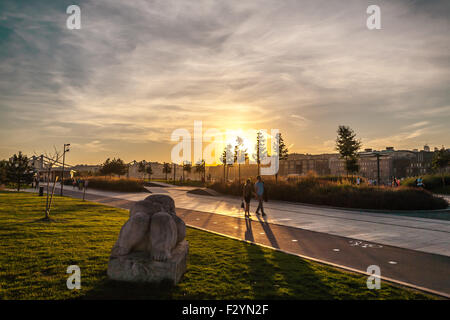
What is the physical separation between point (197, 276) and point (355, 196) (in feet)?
Result: 47.3

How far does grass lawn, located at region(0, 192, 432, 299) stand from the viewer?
13.2 feet

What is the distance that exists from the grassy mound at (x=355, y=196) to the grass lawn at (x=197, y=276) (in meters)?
11.6

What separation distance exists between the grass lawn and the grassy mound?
11.6 metres

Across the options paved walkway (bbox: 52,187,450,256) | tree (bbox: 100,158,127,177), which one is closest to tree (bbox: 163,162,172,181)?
tree (bbox: 100,158,127,177)

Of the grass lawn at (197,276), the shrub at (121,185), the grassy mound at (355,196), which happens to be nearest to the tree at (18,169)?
the shrub at (121,185)

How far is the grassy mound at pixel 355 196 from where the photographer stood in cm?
1569

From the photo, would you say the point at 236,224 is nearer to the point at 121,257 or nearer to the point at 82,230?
the point at 82,230

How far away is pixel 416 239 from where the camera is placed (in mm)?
8445

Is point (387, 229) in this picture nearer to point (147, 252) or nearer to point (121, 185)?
point (147, 252)

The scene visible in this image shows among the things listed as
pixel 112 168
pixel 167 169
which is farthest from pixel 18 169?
Answer: pixel 167 169

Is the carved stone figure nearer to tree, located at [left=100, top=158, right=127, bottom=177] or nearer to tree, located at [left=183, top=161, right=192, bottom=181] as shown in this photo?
tree, located at [left=100, top=158, right=127, bottom=177]
